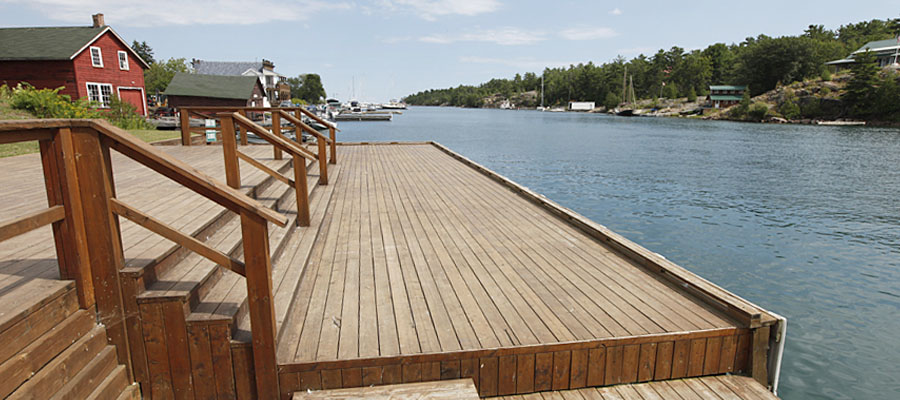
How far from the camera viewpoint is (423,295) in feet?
11.7

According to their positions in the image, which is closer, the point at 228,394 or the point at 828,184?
the point at 228,394

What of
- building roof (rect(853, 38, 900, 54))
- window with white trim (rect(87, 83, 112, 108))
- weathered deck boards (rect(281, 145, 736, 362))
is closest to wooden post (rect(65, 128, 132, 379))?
weathered deck boards (rect(281, 145, 736, 362))

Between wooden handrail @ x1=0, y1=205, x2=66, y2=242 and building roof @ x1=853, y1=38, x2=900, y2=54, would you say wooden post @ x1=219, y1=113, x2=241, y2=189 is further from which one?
building roof @ x1=853, y1=38, x2=900, y2=54

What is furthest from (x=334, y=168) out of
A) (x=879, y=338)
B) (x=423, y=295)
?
(x=879, y=338)

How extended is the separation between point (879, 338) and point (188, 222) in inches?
309

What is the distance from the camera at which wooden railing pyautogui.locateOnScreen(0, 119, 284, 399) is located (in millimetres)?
2266

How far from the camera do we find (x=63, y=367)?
2.17 meters

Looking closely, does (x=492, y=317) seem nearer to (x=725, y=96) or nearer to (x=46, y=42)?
(x=46, y=42)

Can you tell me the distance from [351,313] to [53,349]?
1.59m

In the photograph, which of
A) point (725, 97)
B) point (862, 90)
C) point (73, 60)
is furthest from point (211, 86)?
point (725, 97)

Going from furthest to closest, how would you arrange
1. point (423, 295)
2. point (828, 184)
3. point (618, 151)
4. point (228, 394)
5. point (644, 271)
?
point (618, 151), point (828, 184), point (644, 271), point (423, 295), point (228, 394)

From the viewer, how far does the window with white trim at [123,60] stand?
2577 cm

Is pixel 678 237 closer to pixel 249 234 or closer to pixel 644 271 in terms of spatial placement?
pixel 644 271

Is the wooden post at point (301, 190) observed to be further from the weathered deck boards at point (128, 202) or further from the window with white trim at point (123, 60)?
the window with white trim at point (123, 60)
